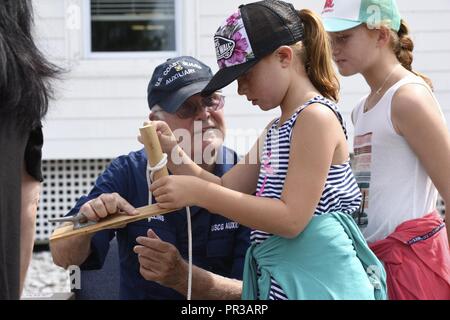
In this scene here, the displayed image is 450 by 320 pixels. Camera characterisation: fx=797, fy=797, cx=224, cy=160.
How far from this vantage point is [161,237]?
2734 mm

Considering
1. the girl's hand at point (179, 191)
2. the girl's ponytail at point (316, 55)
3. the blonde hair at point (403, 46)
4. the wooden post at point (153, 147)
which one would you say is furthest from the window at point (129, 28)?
the girl's hand at point (179, 191)

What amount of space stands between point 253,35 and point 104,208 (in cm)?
61

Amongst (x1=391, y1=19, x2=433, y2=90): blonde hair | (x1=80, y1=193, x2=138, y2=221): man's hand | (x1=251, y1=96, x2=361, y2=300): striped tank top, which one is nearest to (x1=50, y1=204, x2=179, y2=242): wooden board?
(x1=80, y1=193, x2=138, y2=221): man's hand

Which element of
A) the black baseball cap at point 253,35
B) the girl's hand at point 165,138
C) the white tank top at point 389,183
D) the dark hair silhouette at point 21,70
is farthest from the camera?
the white tank top at point 389,183

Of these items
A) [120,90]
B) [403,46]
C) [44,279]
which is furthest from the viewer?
[120,90]

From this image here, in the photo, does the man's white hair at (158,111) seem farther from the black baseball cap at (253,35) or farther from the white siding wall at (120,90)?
the white siding wall at (120,90)

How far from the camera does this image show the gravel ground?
5.95 meters

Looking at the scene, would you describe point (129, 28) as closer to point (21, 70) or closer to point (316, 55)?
point (316, 55)

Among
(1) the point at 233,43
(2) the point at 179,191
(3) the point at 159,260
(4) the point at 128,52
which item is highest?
(4) the point at 128,52

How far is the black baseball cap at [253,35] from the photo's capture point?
82.7 inches

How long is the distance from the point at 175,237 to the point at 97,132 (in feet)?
14.5

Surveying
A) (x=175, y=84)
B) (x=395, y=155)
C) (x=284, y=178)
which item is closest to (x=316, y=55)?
(x=284, y=178)
